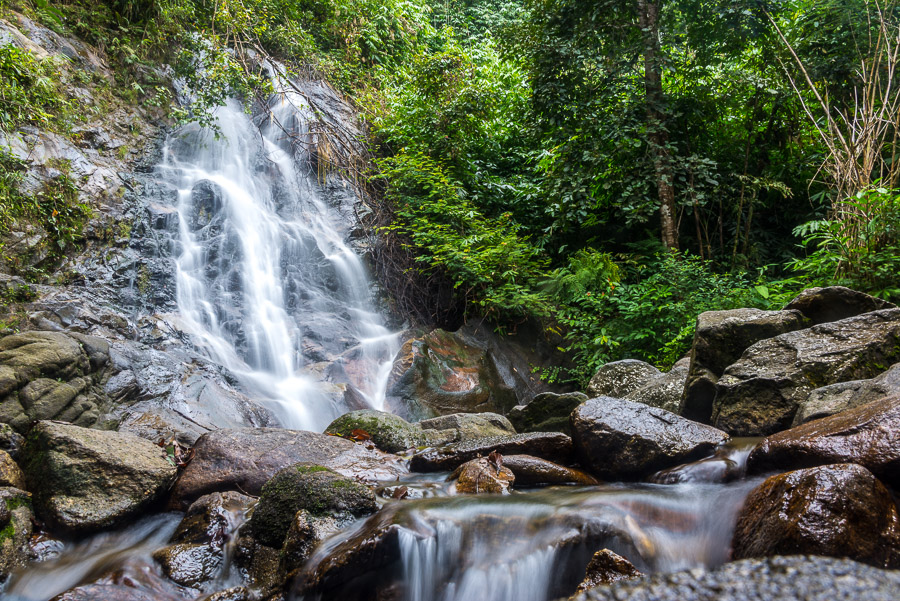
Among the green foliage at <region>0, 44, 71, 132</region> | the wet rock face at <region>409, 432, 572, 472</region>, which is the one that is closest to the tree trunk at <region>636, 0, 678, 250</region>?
the wet rock face at <region>409, 432, 572, 472</region>

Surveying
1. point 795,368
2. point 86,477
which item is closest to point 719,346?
point 795,368

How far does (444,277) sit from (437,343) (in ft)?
5.98

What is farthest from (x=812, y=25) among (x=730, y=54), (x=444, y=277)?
(x=444, y=277)

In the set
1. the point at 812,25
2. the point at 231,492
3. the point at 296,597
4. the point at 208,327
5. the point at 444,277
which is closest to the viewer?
the point at 296,597

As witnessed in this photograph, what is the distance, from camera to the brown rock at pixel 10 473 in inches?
153

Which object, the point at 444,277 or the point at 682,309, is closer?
the point at 682,309

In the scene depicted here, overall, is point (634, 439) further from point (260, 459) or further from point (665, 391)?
point (260, 459)

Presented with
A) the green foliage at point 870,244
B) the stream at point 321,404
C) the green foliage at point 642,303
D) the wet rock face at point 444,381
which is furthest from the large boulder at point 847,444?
the wet rock face at point 444,381

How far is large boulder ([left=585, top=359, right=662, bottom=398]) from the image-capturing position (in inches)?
242

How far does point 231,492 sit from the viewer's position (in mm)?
4203

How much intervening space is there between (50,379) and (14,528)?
172 cm

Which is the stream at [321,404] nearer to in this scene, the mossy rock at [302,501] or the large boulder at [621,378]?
the mossy rock at [302,501]

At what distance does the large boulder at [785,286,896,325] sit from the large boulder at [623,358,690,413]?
1.29m

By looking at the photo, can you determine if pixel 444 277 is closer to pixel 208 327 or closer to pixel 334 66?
pixel 208 327
